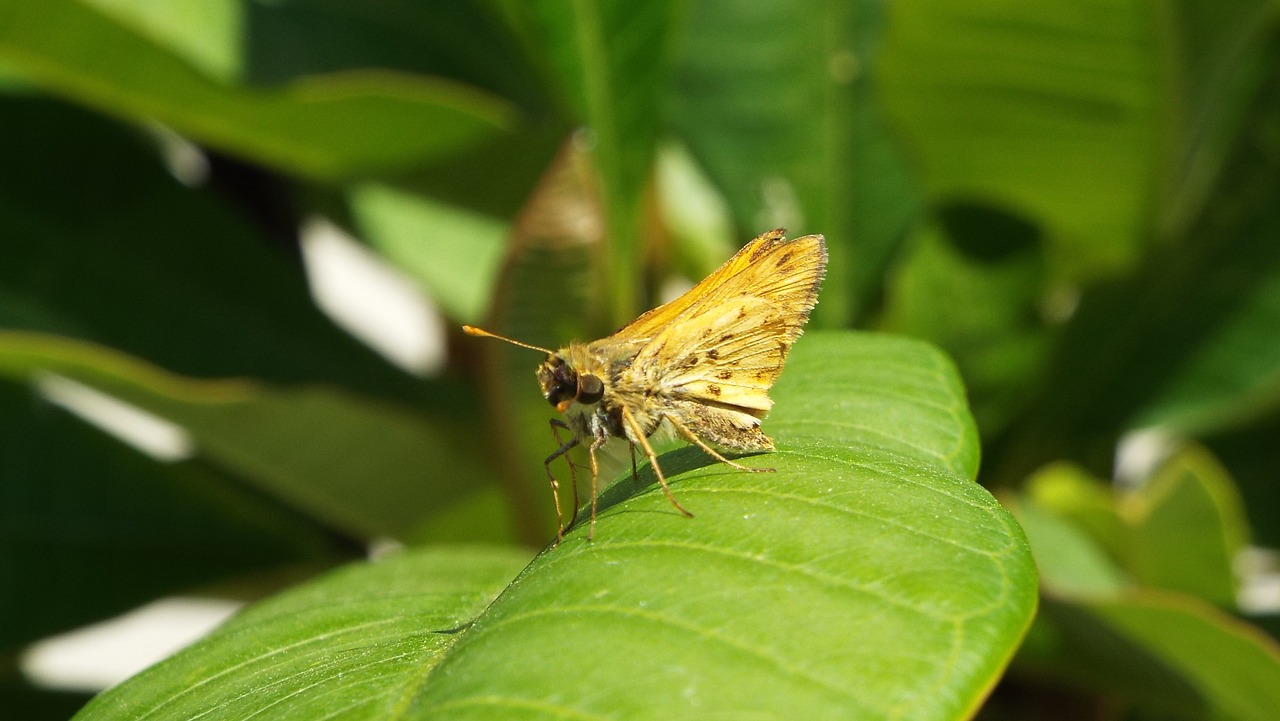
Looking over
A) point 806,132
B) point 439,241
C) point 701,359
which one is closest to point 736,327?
point 701,359

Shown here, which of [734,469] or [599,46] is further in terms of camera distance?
[599,46]

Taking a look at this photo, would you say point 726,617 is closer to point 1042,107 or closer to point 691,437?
point 691,437

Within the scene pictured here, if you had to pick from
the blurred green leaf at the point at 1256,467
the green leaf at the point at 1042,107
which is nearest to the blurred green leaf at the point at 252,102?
the green leaf at the point at 1042,107

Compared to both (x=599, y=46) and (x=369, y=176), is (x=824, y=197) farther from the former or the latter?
(x=369, y=176)

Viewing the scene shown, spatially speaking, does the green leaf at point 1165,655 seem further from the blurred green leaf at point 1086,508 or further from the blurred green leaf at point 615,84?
the blurred green leaf at point 615,84

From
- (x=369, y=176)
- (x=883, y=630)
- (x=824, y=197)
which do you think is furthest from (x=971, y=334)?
(x=883, y=630)

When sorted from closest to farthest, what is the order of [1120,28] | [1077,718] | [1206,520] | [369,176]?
[1206,520]
[1120,28]
[1077,718]
[369,176]

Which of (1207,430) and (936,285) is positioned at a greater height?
(936,285)
